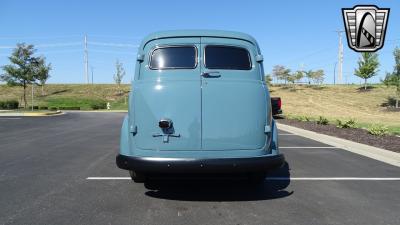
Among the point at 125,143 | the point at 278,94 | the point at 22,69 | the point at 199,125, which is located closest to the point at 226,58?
the point at 199,125

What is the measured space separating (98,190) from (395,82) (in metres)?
44.0

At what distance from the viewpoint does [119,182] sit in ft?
22.1

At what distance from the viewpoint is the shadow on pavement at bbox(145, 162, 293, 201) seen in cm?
577

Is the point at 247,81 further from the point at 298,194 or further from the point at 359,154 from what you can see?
the point at 359,154

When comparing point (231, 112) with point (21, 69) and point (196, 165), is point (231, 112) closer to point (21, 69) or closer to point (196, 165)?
point (196, 165)

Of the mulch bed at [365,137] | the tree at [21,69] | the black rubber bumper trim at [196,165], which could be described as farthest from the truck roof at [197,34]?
the tree at [21,69]

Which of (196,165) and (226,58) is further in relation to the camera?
(226,58)

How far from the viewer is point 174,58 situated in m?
5.84

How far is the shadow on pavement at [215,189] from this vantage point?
577 cm

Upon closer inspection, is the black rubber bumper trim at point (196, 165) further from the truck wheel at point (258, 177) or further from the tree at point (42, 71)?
the tree at point (42, 71)

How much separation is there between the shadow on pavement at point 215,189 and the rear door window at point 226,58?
158 centimetres

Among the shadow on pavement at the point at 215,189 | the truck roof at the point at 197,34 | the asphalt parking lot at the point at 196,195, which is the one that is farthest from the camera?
the truck roof at the point at 197,34

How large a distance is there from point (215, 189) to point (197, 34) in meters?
2.36

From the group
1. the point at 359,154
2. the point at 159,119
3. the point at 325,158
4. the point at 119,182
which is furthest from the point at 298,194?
the point at 359,154
